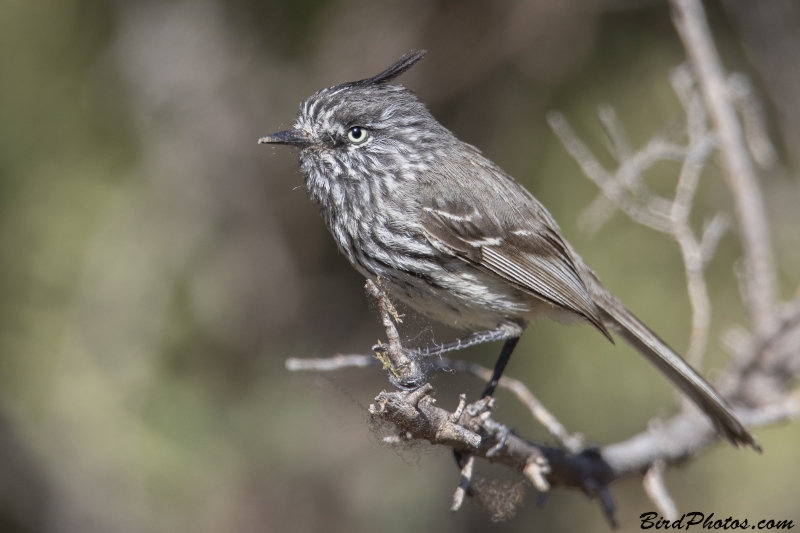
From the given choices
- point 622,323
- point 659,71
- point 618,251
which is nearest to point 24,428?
point 622,323

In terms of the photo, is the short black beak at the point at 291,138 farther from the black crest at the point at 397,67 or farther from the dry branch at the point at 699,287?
the dry branch at the point at 699,287

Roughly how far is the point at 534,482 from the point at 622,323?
118 centimetres

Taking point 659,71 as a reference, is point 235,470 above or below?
below

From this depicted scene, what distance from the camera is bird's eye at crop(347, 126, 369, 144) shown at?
11.0 feet

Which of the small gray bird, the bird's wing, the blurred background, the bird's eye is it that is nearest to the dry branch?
the small gray bird

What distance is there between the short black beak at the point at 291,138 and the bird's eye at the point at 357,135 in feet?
0.62

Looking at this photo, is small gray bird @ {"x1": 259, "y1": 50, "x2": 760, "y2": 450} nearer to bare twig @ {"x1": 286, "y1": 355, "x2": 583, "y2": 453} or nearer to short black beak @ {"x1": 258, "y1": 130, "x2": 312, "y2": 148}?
short black beak @ {"x1": 258, "y1": 130, "x2": 312, "y2": 148}

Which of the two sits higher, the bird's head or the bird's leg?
the bird's head

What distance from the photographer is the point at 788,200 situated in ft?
15.2

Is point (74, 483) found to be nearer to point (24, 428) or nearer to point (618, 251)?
point (24, 428)

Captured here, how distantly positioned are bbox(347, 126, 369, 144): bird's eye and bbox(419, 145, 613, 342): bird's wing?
0.34m

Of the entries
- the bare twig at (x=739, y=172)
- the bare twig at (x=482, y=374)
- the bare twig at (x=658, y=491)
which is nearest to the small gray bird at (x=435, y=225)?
the bare twig at (x=482, y=374)

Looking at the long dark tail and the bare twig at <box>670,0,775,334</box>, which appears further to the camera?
the bare twig at <box>670,0,775,334</box>

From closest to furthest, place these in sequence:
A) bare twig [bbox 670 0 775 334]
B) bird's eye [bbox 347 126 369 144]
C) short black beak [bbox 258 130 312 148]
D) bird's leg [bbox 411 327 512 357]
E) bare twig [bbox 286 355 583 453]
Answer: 1. bird's leg [bbox 411 327 512 357]
2. bare twig [bbox 286 355 583 453]
3. short black beak [bbox 258 130 312 148]
4. bird's eye [bbox 347 126 369 144]
5. bare twig [bbox 670 0 775 334]
